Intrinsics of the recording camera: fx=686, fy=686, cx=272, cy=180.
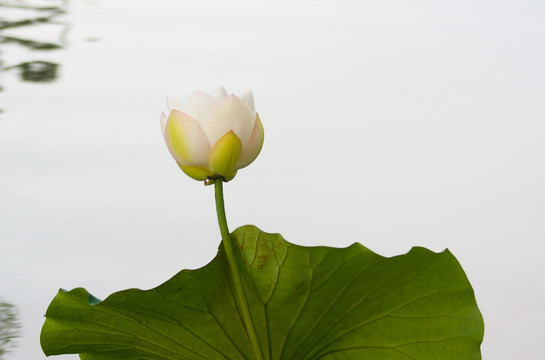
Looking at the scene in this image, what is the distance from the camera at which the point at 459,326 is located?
70cm

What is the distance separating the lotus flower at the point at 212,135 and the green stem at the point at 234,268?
2 centimetres

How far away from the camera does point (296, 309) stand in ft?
2.28

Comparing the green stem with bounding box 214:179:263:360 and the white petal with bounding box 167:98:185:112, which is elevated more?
the white petal with bounding box 167:98:185:112

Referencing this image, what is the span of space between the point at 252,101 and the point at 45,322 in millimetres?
321

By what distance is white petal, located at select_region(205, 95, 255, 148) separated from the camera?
628 millimetres

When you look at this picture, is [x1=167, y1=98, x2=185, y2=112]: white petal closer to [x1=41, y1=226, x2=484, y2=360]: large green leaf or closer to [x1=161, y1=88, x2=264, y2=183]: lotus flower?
Answer: [x1=161, y1=88, x2=264, y2=183]: lotus flower

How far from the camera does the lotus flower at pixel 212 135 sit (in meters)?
0.63

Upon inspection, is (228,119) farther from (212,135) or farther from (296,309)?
(296,309)

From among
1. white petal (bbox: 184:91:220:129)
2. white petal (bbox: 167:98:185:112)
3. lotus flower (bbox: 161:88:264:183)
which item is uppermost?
white petal (bbox: 167:98:185:112)

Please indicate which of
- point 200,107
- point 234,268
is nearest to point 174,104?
point 200,107

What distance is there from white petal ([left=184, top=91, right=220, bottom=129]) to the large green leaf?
0.38 ft

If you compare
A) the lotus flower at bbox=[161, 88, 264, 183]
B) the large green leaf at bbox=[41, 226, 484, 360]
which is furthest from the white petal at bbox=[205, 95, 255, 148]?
the large green leaf at bbox=[41, 226, 484, 360]

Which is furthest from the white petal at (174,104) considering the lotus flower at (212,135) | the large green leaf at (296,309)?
the large green leaf at (296,309)

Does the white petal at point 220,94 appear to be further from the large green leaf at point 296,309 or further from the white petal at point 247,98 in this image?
the large green leaf at point 296,309
